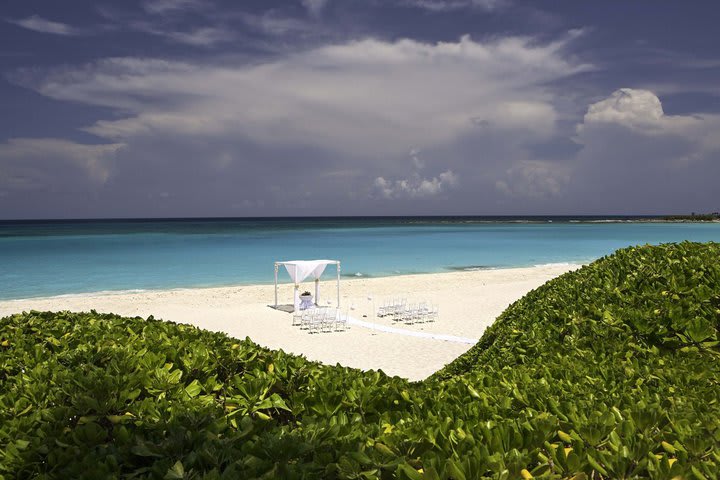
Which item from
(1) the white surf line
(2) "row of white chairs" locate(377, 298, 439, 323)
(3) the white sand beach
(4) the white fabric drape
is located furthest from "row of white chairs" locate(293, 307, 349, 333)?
(4) the white fabric drape

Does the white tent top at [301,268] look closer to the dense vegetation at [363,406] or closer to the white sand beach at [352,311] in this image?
the white sand beach at [352,311]

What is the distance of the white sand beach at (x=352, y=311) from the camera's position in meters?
12.5

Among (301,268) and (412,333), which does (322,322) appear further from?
(301,268)

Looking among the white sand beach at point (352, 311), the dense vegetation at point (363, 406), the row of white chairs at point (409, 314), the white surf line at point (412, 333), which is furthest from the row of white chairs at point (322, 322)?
the dense vegetation at point (363, 406)

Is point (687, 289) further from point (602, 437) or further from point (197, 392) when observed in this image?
point (197, 392)

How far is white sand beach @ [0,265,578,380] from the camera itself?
12.5m

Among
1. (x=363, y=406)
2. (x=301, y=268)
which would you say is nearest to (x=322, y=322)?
(x=301, y=268)

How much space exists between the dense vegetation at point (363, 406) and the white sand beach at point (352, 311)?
368 cm

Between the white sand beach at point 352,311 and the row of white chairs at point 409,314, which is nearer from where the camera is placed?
the white sand beach at point 352,311

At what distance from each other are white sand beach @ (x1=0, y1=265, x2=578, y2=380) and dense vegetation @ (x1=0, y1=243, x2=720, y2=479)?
368 cm

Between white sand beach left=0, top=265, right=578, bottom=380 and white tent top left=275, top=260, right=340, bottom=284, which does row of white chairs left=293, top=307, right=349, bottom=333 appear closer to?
white sand beach left=0, top=265, right=578, bottom=380

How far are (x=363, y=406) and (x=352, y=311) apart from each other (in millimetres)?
16414

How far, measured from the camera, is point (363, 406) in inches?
109

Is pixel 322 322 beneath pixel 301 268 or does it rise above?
beneath
